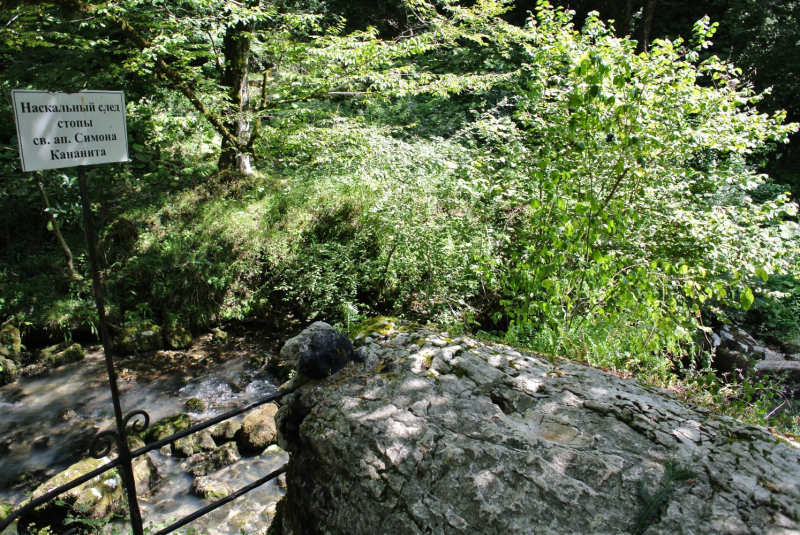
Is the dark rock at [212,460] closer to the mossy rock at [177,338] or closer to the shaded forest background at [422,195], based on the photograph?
the shaded forest background at [422,195]

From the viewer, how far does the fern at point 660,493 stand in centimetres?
180

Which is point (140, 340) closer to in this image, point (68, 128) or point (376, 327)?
point (376, 327)

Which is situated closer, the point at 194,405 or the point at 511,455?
the point at 511,455

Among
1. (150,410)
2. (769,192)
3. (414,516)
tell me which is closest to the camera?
(414,516)

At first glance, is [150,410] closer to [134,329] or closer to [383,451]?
[134,329]

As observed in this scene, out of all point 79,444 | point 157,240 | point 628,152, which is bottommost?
point 79,444

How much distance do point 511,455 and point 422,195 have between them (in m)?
5.01

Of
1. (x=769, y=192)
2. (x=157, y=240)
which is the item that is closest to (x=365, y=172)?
(x=157, y=240)

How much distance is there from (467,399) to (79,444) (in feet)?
16.0

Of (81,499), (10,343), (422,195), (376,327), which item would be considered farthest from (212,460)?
(422,195)

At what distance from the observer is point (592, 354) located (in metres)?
3.90

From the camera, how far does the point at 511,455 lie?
2.16 meters

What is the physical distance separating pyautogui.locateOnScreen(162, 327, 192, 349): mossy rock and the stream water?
11cm

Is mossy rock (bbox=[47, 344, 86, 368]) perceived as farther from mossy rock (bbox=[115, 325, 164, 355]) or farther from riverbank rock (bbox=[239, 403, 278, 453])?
riverbank rock (bbox=[239, 403, 278, 453])
